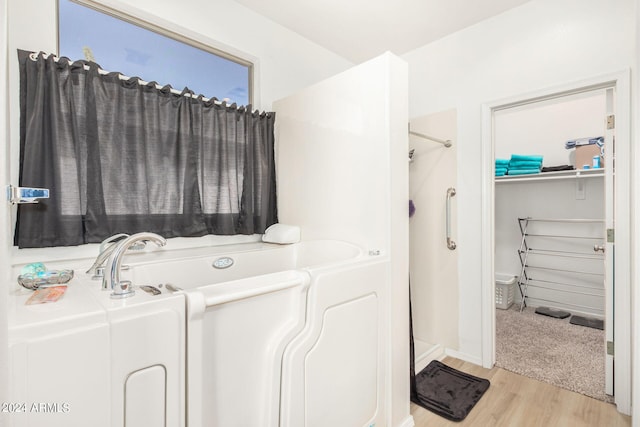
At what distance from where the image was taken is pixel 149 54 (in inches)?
76.5

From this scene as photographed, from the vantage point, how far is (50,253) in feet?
5.05

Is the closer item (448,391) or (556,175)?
(448,391)

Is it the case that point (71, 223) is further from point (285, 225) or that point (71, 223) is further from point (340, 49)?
point (340, 49)

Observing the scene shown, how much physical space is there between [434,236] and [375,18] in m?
1.84

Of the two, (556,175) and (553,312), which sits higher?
(556,175)

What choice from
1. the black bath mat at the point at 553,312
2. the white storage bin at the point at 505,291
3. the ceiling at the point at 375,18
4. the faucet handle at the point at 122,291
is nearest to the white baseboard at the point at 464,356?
the white storage bin at the point at 505,291

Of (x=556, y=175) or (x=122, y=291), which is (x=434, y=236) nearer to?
(x=556, y=175)

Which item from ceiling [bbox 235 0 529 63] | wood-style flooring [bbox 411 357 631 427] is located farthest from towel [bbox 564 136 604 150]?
wood-style flooring [bbox 411 357 631 427]

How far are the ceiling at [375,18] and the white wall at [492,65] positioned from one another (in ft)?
0.44

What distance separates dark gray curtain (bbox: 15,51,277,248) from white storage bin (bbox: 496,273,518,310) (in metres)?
2.92

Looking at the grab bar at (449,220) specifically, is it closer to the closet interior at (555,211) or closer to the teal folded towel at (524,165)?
the closet interior at (555,211)

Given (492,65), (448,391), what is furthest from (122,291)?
(492,65)

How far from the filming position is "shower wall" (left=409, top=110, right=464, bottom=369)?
8.64 ft

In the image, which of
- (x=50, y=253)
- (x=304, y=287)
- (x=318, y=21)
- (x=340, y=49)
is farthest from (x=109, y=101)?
(x=340, y=49)
